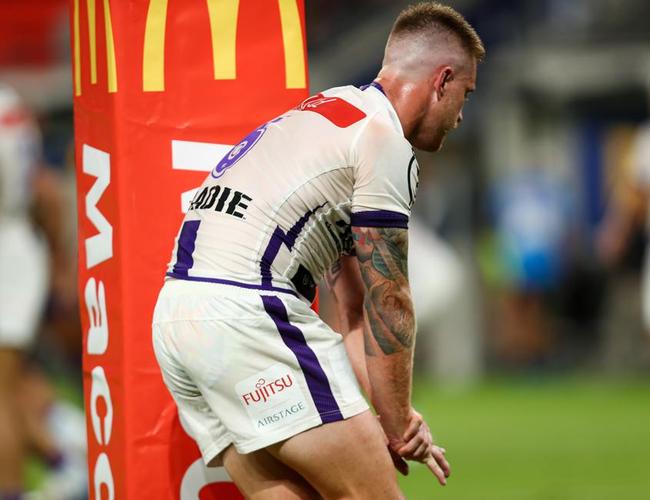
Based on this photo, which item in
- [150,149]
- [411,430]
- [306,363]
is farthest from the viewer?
[150,149]

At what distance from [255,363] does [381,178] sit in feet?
2.30

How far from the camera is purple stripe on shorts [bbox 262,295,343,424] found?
4.57m

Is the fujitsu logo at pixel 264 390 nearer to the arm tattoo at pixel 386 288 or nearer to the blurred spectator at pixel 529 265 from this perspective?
the arm tattoo at pixel 386 288

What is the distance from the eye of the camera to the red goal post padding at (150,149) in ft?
16.6

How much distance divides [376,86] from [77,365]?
35.3 ft

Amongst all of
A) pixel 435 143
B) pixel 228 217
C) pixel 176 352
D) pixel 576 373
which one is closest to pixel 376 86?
pixel 435 143

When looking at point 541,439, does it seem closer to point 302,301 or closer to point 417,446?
point 417,446

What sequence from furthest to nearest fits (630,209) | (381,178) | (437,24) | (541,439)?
(630,209) → (541,439) → (437,24) → (381,178)

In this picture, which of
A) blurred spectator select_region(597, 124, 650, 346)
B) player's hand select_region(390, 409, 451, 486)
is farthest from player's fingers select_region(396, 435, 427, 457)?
blurred spectator select_region(597, 124, 650, 346)

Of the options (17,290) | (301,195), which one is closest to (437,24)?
(301,195)

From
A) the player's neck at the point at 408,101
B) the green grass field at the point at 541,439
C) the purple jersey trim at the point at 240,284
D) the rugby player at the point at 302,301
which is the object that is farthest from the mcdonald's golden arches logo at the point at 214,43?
the green grass field at the point at 541,439

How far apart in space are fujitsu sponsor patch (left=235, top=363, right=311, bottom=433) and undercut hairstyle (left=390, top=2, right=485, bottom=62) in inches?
48.5

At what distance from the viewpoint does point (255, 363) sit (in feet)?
14.9

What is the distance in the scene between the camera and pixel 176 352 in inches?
182
